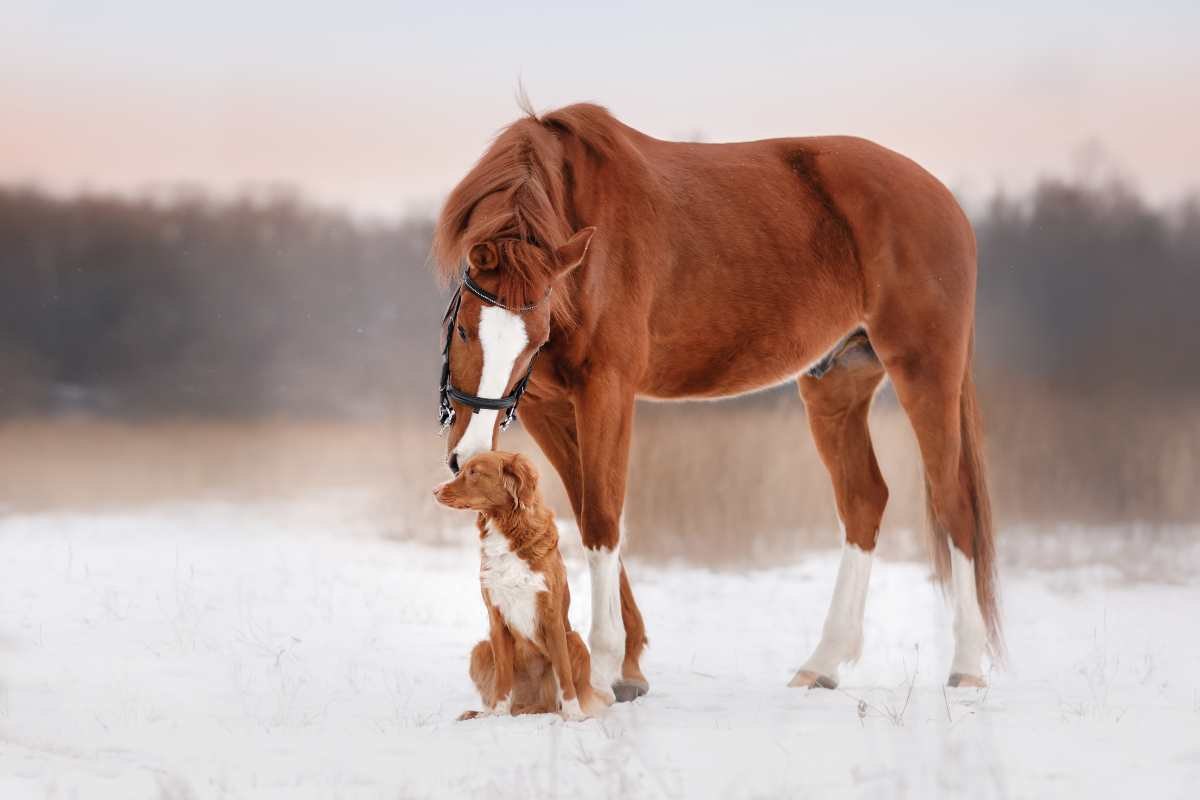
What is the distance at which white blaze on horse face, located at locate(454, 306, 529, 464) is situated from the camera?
4.53 meters

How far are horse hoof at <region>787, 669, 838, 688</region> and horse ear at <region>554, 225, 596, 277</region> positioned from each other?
275 centimetres

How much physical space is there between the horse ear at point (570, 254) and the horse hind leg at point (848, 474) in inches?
90.5

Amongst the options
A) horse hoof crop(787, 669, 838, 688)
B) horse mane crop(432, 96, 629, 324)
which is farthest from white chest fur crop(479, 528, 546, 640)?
horse hoof crop(787, 669, 838, 688)

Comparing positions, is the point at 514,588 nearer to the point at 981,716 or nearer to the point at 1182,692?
the point at 981,716

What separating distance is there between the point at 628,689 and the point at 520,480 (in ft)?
4.71

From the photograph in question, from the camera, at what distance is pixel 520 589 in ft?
14.8

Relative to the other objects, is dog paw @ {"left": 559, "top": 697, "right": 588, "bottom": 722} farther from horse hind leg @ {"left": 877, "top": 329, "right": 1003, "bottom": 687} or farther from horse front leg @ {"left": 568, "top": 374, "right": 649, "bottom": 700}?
horse hind leg @ {"left": 877, "top": 329, "right": 1003, "bottom": 687}

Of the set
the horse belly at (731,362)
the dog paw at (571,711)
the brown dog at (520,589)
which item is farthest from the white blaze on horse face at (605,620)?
the horse belly at (731,362)

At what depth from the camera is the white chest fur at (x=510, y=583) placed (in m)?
4.50

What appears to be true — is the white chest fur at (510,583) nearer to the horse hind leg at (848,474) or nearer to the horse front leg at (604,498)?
the horse front leg at (604,498)

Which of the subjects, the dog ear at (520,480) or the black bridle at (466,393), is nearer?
the dog ear at (520,480)

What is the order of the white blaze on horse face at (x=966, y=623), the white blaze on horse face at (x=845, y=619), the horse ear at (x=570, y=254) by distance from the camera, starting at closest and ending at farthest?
the horse ear at (x=570, y=254) < the white blaze on horse face at (x=966, y=623) < the white blaze on horse face at (x=845, y=619)

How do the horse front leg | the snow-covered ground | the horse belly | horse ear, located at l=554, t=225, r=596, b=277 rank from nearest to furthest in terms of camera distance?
the snow-covered ground < horse ear, located at l=554, t=225, r=596, b=277 < the horse front leg < the horse belly

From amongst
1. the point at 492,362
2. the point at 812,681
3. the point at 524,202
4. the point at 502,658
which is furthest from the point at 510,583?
the point at 812,681
